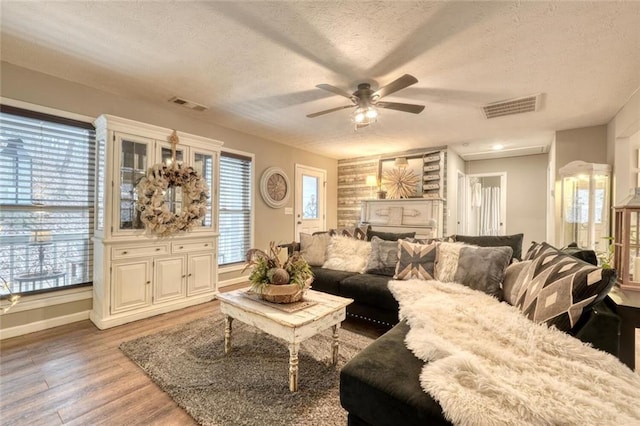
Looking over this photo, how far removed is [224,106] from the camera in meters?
3.40

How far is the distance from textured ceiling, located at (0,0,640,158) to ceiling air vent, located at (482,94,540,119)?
0.34 ft

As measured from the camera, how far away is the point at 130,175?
299 cm

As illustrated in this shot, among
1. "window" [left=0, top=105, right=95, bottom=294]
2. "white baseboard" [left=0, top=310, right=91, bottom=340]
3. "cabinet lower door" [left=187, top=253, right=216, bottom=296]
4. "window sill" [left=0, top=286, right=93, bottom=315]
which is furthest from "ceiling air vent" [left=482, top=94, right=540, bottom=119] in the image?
"white baseboard" [left=0, top=310, right=91, bottom=340]

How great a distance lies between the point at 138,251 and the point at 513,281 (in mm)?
3539

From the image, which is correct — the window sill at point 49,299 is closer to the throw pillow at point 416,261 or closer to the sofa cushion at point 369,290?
the sofa cushion at point 369,290

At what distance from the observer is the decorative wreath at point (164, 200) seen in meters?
3.00

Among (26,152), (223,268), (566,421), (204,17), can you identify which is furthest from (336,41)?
(223,268)

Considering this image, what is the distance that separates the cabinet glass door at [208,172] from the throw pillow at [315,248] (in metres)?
1.25

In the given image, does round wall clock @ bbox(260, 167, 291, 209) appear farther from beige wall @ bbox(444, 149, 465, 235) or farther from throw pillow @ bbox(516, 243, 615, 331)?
throw pillow @ bbox(516, 243, 615, 331)

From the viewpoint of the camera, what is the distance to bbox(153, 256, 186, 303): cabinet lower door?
3.13m

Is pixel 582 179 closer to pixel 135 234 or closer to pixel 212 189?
pixel 212 189

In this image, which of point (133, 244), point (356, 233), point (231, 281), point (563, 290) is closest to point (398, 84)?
point (563, 290)

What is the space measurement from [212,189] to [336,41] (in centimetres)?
242

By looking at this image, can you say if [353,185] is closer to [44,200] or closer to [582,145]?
[582,145]
